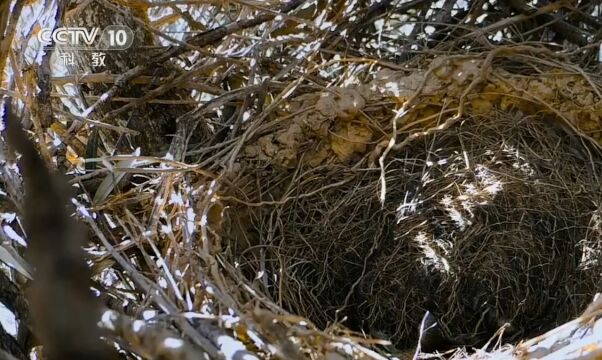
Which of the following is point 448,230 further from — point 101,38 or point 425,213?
point 101,38

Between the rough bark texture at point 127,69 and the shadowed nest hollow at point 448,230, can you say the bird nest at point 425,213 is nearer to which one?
the shadowed nest hollow at point 448,230

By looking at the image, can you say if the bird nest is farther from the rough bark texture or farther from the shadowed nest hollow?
the rough bark texture

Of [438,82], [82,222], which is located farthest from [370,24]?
[82,222]

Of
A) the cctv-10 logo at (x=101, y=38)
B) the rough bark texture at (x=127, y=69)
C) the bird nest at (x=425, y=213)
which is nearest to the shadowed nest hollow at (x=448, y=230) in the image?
the bird nest at (x=425, y=213)

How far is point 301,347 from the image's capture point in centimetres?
112

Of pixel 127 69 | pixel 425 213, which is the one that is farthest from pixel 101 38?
pixel 425 213

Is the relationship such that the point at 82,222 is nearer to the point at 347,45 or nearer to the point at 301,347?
the point at 301,347

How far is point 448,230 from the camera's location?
1.77m

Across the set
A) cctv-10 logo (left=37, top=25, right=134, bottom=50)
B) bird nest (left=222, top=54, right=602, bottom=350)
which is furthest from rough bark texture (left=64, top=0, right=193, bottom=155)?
bird nest (left=222, top=54, right=602, bottom=350)

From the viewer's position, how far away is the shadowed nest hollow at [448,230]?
1.67 m

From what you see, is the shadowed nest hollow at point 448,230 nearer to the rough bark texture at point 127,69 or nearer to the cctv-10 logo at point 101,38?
the rough bark texture at point 127,69

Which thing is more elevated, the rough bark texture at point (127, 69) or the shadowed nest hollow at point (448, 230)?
the rough bark texture at point (127, 69)

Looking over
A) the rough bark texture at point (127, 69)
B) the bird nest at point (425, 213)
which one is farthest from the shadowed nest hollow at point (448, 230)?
the rough bark texture at point (127, 69)

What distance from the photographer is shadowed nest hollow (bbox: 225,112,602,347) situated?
65.7 inches
